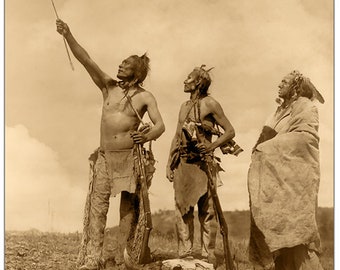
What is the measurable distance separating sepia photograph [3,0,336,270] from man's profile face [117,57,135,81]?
0.04 ft

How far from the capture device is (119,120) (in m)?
5.77

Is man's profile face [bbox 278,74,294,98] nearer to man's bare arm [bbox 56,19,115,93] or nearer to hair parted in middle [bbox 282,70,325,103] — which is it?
hair parted in middle [bbox 282,70,325,103]

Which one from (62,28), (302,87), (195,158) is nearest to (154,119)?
(195,158)

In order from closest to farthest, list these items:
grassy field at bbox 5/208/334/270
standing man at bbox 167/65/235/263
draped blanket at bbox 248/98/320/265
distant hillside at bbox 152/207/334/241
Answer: draped blanket at bbox 248/98/320/265 → standing man at bbox 167/65/235/263 → grassy field at bbox 5/208/334/270 → distant hillside at bbox 152/207/334/241

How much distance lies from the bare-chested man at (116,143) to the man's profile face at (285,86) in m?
1.06

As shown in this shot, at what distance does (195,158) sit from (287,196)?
0.78 metres

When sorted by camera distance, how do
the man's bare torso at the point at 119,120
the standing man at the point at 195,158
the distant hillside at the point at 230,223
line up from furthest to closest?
the distant hillside at the point at 230,223 < the man's bare torso at the point at 119,120 < the standing man at the point at 195,158

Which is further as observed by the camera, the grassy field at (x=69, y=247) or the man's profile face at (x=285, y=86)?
the man's profile face at (x=285, y=86)

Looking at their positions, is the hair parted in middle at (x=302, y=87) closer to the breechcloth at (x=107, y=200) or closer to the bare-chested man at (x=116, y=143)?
the bare-chested man at (x=116, y=143)

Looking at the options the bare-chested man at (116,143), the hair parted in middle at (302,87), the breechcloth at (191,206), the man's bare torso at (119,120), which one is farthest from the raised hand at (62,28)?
the hair parted in middle at (302,87)

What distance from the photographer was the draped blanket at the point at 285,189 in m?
5.49

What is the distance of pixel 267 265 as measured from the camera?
219 inches

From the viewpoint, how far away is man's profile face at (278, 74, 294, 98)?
6.03m

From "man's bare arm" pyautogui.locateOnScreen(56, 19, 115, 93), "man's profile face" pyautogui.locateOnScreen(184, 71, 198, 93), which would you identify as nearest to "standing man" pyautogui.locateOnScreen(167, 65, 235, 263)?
"man's profile face" pyautogui.locateOnScreen(184, 71, 198, 93)
